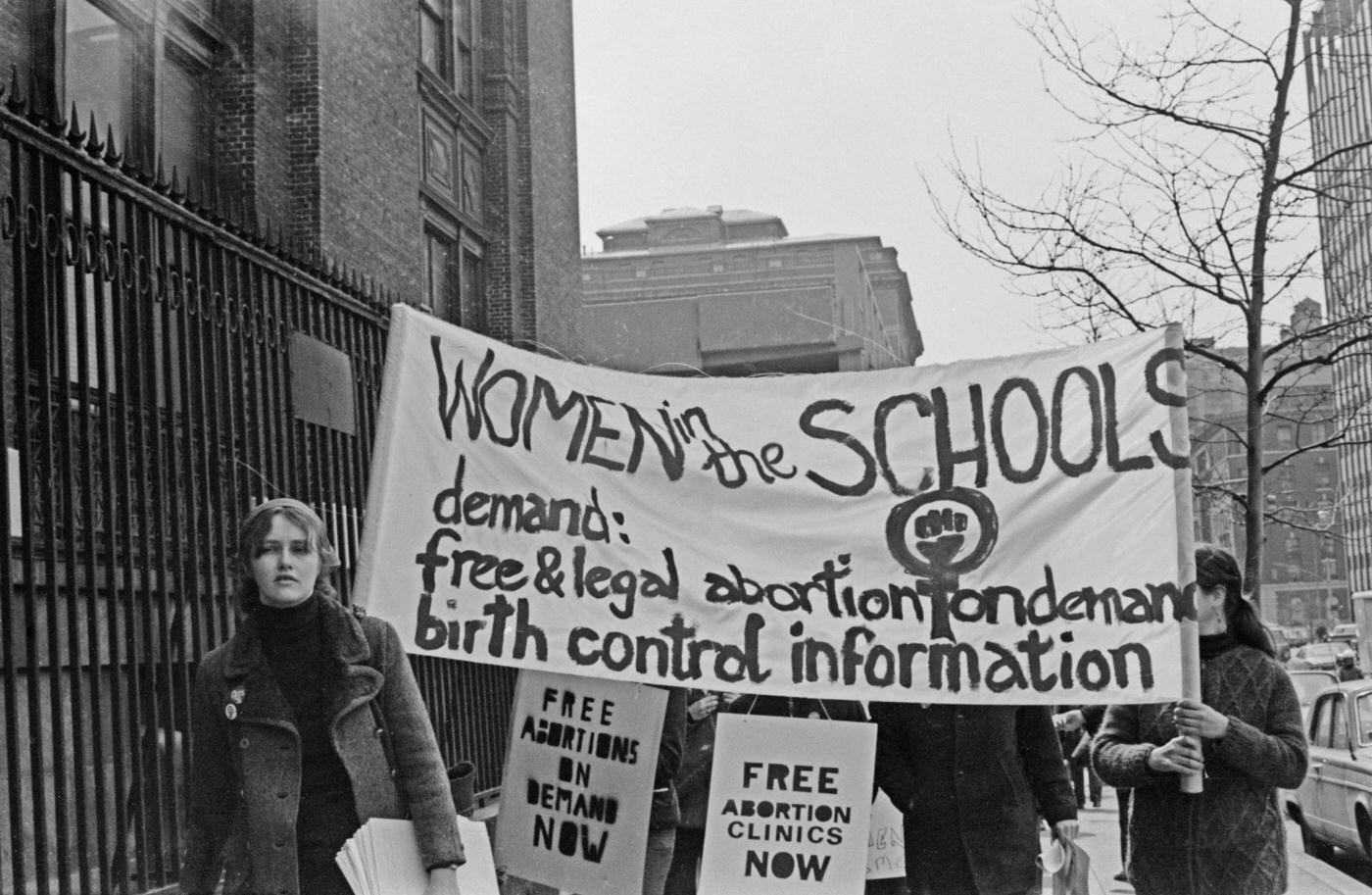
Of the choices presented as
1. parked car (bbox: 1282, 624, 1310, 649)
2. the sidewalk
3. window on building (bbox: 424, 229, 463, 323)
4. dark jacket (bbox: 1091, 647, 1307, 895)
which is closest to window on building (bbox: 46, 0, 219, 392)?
window on building (bbox: 424, 229, 463, 323)

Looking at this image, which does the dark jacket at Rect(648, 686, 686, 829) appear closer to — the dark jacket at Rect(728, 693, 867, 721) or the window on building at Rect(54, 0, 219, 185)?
the dark jacket at Rect(728, 693, 867, 721)

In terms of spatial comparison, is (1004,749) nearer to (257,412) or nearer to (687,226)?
(257,412)

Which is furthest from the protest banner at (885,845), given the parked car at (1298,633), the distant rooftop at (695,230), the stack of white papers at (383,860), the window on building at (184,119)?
the parked car at (1298,633)

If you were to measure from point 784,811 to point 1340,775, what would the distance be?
870cm

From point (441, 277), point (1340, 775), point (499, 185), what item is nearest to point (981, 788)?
point (1340, 775)

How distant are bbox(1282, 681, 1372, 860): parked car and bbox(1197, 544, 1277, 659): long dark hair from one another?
27.1 feet

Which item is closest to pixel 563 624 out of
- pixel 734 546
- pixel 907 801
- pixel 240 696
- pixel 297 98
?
pixel 734 546

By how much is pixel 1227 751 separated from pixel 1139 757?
28cm

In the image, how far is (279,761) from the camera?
12.7ft

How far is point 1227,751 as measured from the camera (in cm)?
461

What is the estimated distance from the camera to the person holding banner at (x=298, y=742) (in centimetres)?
387

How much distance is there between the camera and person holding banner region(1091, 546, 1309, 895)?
15.2 ft

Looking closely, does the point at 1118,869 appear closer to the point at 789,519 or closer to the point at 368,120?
the point at 789,519

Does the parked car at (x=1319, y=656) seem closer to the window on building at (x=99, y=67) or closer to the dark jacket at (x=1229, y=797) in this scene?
the window on building at (x=99, y=67)
